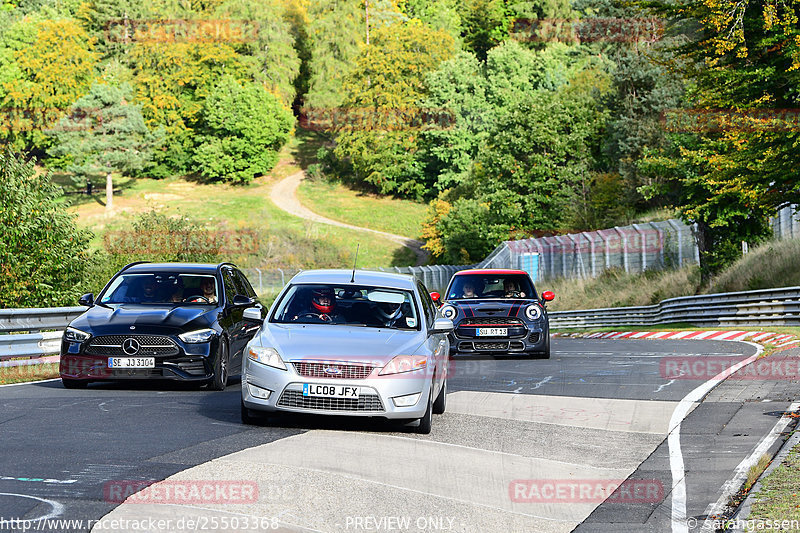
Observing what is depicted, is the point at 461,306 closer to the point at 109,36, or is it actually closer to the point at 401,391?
the point at 401,391

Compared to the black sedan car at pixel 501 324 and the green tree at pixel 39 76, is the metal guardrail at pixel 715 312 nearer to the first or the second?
the black sedan car at pixel 501 324

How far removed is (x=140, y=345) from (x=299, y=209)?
87.2 metres

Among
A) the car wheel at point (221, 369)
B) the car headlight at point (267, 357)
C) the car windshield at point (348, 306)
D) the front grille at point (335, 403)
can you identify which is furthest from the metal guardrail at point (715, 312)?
the car headlight at point (267, 357)

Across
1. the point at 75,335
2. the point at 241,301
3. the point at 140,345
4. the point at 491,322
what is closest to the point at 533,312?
the point at 491,322

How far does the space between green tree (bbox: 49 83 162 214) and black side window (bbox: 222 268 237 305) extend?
87.4 m

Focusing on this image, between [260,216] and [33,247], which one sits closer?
[33,247]

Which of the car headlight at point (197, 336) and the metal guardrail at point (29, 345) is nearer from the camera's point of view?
the car headlight at point (197, 336)

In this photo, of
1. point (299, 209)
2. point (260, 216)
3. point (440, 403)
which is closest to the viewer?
point (440, 403)

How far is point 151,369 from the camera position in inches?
541

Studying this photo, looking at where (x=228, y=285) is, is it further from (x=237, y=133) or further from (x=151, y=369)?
(x=237, y=133)

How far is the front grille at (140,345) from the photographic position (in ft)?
45.0

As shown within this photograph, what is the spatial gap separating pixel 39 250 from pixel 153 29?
95.0 meters

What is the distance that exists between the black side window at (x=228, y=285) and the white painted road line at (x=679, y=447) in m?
6.27

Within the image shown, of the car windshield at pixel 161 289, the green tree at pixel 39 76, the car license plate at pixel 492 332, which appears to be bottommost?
the car license plate at pixel 492 332
